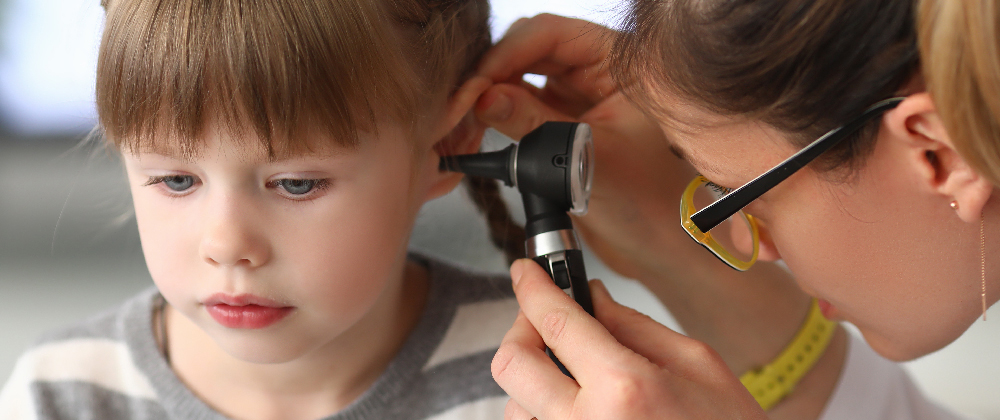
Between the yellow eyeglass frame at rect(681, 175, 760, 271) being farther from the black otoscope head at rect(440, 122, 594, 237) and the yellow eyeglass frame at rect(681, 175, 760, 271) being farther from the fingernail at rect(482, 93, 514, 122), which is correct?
the fingernail at rect(482, 93, 514, 122)

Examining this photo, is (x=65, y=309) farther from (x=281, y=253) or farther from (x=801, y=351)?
(x=801, y=351)

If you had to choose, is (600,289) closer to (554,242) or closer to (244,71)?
(554,242)

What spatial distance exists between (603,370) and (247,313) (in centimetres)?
38

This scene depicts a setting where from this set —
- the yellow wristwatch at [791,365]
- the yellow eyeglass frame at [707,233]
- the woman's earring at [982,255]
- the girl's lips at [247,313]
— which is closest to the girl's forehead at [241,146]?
the girl's lips at [247,313]

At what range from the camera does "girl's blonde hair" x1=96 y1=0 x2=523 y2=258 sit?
0.69m

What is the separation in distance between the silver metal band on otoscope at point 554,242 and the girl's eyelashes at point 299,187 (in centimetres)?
23

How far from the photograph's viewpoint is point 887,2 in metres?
0.57

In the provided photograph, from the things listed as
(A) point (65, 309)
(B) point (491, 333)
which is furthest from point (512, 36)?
(A) point (65, 309)

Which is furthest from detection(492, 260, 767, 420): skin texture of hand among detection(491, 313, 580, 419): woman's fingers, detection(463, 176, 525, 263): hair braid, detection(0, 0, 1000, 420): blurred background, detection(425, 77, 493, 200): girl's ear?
detection(0, 0, 1000, 420): blurred background

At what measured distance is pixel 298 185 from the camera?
30.1 inches

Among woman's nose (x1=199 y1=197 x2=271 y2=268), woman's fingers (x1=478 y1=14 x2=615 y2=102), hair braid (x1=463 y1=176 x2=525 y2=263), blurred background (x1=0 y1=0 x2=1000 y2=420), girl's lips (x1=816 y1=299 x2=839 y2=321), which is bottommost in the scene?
blurred background (x1=0 y1=0 x2=1000 y2=420)

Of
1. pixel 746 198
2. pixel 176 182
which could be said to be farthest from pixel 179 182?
pixel 746 198

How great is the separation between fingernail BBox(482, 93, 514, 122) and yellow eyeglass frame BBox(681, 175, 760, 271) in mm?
241

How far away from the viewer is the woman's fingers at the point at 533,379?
0.69 m
